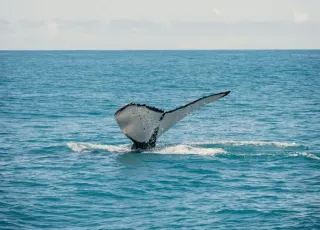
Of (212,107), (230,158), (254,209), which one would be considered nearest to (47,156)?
(230,158)

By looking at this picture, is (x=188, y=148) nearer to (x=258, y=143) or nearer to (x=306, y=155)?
(x=258, y=143)

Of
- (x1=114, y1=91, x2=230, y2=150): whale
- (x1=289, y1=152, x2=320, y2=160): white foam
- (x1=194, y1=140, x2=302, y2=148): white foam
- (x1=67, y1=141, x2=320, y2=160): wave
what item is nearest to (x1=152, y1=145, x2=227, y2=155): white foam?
(x1=67, y1=141, x2=320, y2=160): wave

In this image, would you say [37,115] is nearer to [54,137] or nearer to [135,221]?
[54,137]

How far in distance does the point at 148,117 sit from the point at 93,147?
18.3ft

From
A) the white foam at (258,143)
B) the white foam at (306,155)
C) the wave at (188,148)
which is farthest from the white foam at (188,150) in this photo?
the white foam at (306,155)

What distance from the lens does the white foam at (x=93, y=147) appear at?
21.4 metres

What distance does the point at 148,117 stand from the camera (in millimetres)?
17250

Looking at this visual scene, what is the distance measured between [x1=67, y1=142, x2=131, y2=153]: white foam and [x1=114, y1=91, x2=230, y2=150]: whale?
3.03 meters

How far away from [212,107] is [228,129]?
12.3m

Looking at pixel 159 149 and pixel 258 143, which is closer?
pixel 159 149

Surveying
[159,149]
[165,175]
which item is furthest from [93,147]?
[165,175]

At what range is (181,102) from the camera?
146 ft

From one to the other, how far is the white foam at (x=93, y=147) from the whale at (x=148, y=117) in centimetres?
303

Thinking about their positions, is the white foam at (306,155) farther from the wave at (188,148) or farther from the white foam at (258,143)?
the white foam at (258,143)
